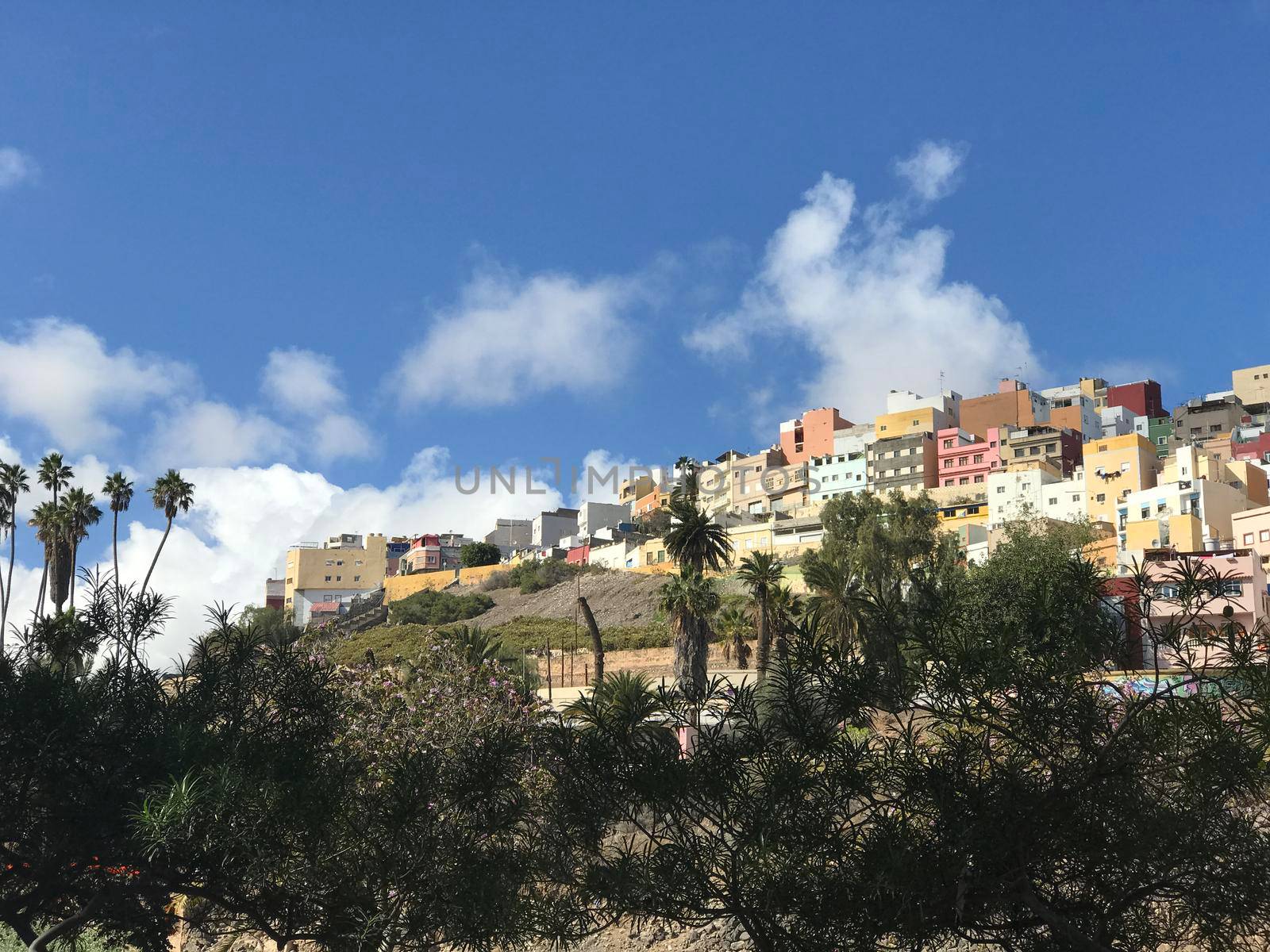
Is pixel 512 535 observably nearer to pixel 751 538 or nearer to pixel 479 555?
pixel 479 555

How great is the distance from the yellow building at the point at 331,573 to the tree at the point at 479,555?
13775 millimetres

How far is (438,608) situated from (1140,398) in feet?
231

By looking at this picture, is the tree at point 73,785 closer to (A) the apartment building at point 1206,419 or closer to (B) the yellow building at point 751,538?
(B) the yellow building at point 751,538

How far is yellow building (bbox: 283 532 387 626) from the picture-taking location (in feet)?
441

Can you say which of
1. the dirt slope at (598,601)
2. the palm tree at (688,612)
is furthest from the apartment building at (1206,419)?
the palm tree at (688,612)

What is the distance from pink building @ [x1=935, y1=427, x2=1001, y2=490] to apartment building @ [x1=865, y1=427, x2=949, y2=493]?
742 mm

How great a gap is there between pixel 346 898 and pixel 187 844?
168 cm

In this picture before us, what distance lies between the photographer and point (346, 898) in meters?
11.0

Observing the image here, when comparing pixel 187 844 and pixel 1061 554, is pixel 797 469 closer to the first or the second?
pixel 1061 554

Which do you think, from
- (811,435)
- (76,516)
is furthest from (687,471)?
(76,516)

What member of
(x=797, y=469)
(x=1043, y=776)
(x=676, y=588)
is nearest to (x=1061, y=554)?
(x=676, y=588)

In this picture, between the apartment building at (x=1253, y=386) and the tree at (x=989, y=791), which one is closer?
the tree at (x=989, y=791)

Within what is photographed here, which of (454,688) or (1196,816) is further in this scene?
(454,688)

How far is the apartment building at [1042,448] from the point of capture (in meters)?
87.9
